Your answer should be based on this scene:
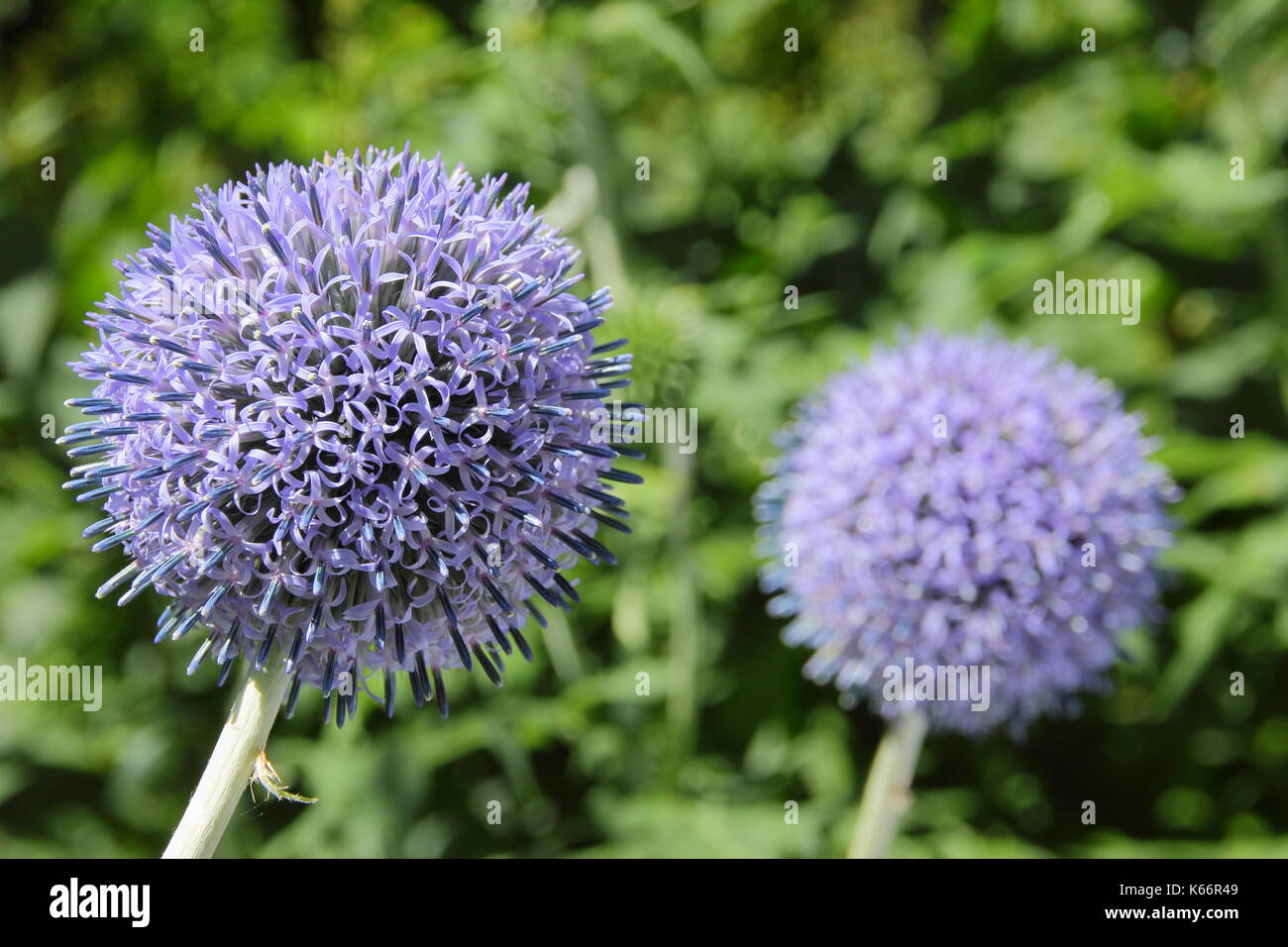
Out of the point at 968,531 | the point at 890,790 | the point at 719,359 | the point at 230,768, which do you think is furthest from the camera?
the point at 719,359

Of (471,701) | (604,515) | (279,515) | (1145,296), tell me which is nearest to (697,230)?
(1145,296)

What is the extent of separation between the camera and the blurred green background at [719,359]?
3.12m

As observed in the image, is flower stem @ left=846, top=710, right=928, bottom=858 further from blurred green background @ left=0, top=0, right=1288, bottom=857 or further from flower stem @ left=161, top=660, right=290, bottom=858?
flower stem @ left=161, top=660, right=290, bottom=858

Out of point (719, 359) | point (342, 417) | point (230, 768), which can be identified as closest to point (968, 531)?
point (719, 359)

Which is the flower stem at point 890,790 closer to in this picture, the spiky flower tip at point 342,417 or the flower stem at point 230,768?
the spiky flower tip at point 342,417

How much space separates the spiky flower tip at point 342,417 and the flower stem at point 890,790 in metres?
1.35

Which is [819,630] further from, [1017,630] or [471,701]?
[471,701]

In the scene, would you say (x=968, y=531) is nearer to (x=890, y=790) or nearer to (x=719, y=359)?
(x=890, y=790)

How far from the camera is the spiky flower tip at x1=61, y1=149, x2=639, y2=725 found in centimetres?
159

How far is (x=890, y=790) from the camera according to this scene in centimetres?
271

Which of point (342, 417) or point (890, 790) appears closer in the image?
point (342, 417)

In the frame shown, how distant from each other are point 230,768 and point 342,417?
547 millimetres

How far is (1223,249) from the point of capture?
346 centimetres
